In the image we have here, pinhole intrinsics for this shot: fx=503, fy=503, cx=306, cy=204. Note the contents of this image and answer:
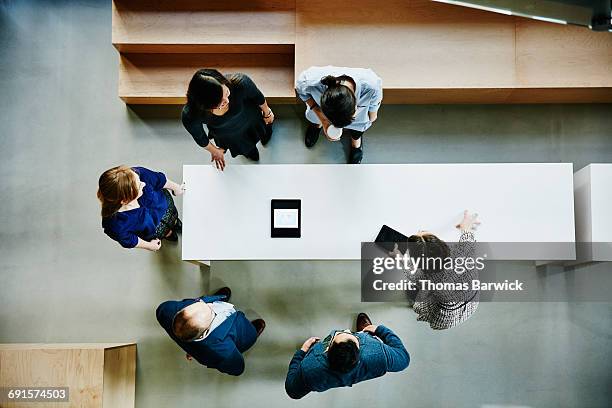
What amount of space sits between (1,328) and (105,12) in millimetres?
2193

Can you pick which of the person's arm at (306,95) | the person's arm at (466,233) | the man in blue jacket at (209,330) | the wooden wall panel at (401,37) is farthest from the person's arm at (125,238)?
the person's arm at (466,233)

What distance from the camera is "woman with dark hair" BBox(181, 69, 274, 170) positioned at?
2.14 m

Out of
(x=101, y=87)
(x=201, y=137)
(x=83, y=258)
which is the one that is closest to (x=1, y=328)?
(x=83, y=258)

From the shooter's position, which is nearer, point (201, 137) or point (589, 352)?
point (201, 137)

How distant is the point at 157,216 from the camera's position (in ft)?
8.67

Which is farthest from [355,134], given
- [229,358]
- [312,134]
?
[229,358]

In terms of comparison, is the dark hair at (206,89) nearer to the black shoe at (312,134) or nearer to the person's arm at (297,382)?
the black shoe at (312,134)

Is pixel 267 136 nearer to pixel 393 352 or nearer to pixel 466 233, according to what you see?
pixel 466 233

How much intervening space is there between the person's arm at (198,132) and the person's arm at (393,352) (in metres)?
1.23

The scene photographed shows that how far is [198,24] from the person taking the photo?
2969mm

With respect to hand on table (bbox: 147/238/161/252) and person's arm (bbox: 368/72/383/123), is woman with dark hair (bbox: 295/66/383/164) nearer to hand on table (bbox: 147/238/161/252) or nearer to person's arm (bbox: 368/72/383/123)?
person's arm (bbox: 368/72/383/123)

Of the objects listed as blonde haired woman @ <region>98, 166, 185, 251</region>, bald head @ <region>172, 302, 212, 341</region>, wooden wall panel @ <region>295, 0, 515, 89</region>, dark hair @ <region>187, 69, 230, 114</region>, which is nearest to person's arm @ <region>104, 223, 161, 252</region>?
blonde haired woman @ <region>98, 166, 185, 251</region>

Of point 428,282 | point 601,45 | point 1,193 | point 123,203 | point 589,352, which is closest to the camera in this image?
point 123,203

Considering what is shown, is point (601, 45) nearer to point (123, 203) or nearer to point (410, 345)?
point (410, 345)
